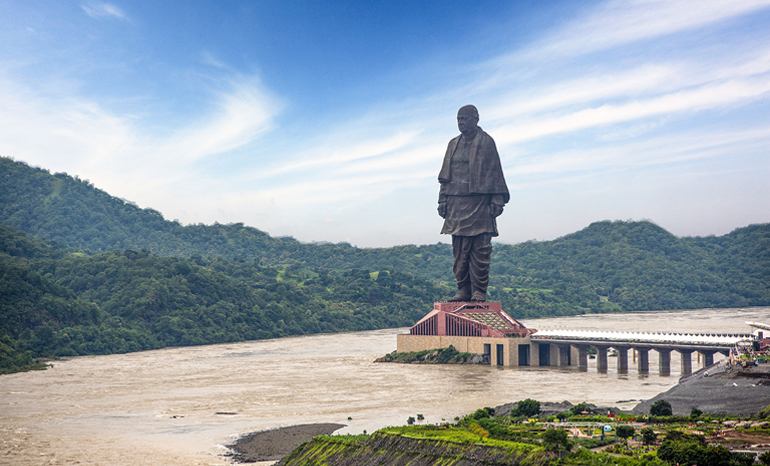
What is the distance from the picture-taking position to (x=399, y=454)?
40.3m

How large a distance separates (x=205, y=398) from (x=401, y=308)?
11315 cm

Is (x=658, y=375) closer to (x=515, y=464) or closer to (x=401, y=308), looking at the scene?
(x=515, y=464)

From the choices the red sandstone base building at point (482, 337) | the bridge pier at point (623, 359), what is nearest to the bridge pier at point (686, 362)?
the bridge pier at point (623, 359)

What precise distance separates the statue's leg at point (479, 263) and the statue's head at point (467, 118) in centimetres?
1349

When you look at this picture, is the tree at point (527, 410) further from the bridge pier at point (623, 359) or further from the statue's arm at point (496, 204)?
the statue's arm at point (496, 204)

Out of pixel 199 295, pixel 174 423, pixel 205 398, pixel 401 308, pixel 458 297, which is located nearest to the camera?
pixel 174 423

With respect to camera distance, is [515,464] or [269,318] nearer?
[515,464]

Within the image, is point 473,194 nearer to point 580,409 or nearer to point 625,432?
point 580,409

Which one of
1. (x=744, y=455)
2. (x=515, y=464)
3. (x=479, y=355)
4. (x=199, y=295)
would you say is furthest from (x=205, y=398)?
(x=199, y=295)

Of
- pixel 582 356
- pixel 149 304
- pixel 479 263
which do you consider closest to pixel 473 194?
pixel 479 263

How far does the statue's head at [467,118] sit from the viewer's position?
10331 cm

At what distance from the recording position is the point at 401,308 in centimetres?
18500

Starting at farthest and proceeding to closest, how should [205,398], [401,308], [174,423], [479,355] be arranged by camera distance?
[401,308] → [479,355] → [205,398] → [174,423]

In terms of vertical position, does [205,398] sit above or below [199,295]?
below
